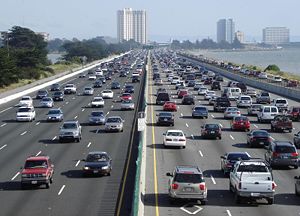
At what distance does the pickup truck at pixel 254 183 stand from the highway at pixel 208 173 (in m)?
0.46

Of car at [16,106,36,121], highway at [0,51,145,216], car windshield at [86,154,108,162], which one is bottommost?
highway at [0,51,145,216]

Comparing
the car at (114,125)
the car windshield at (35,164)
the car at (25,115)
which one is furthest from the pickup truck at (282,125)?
the car windshield at (35,164)

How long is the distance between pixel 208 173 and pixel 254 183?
26.3 ft

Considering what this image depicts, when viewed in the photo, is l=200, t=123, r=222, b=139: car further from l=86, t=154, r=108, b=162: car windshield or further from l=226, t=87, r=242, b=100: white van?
l=226, t=87, r=242, b=100: white van

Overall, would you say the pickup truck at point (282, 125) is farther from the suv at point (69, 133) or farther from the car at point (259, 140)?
the suv at point (69, 133)

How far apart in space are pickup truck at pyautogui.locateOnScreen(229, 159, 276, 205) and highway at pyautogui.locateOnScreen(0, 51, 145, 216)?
452cm

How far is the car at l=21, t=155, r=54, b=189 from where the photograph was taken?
3055 centimetres

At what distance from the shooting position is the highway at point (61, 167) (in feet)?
88.5

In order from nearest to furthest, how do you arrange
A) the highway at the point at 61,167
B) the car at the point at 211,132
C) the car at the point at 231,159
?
the highway at the point at 61,167 < the car at the point at 231,159 < the car at the point at 211,132

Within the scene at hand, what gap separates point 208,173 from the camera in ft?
111

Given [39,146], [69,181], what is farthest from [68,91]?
[69,181]

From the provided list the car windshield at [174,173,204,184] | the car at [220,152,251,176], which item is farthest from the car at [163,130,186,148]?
the car windshield at [174,173,204,184]

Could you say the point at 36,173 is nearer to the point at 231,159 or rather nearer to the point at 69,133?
the point at 231,159

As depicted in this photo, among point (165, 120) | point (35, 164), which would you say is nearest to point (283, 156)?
point (35, 164)
